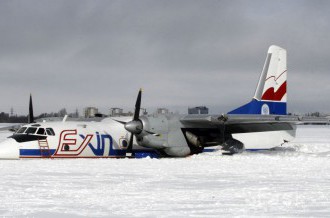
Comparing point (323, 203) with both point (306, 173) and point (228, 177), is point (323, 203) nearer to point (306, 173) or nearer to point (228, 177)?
point (228, 177)

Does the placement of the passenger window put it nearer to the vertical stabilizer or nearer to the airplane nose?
the airplane nose

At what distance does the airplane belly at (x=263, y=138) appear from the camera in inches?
1068

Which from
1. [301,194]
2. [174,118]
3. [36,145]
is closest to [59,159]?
[36,145]

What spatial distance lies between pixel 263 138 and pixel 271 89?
3310 mm

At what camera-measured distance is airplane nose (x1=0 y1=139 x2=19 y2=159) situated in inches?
805

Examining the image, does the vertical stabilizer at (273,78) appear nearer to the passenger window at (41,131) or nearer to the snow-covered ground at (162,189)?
the snow-covered ground at (162,189)

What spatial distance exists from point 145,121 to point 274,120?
6697mm

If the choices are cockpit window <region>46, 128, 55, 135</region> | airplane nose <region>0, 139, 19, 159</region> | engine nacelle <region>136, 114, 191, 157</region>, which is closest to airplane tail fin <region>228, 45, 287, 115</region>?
engine nacelle <region>136, 114, 191, 157</region>

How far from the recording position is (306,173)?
16.8 meters

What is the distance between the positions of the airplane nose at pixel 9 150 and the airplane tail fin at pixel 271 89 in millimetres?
13846

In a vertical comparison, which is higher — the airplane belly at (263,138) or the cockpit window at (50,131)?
the cockpit window at (50,131)

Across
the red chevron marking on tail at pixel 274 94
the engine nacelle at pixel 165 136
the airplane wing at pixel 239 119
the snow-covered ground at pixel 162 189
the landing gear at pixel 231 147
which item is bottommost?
the snow-covered ground at pixel 162 189

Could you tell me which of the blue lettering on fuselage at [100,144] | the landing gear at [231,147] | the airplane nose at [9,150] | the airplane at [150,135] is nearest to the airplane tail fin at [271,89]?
the airplane at [150,135]

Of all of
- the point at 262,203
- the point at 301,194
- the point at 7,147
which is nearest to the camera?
the point at 262,203
